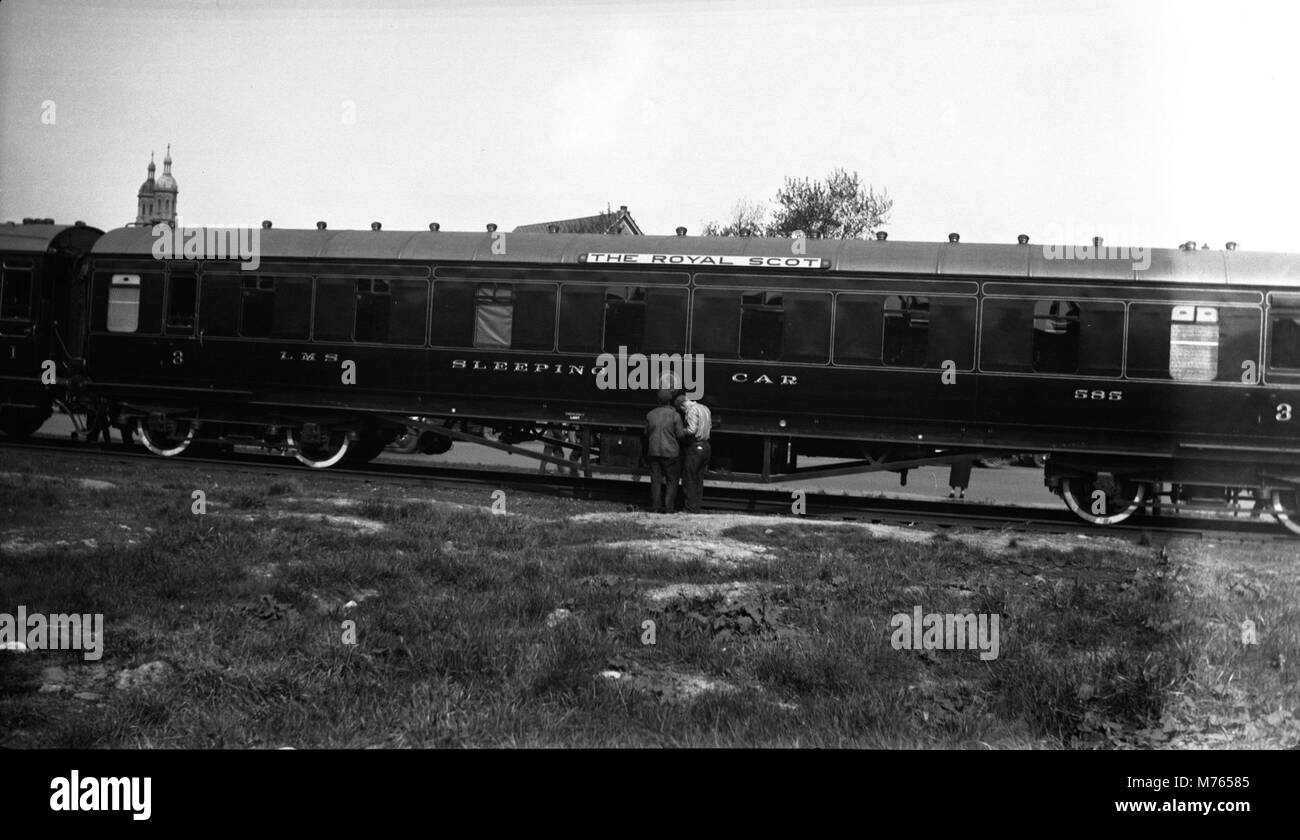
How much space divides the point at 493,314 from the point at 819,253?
4.91m

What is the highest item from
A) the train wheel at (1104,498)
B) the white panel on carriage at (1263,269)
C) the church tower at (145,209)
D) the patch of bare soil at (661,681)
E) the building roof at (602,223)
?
the building roof at (602,223)

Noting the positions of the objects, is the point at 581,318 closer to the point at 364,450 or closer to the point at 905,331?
the point at 364,450

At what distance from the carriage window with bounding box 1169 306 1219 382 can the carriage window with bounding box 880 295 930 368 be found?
3140 millimetres

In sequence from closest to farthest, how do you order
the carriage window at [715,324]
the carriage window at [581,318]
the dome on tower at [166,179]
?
the dome on tower at [166,179]
the carriage window at [715,324]
the carriage window at [581,318]

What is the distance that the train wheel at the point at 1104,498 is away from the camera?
560 inches

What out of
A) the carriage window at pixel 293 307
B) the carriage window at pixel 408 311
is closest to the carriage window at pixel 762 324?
the carriage window at pixel 408 311

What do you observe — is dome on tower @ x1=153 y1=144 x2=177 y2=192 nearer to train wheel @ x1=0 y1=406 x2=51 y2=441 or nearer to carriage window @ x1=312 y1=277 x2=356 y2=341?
carriage window @ x1=312 y1=277 x2=356 y2=341

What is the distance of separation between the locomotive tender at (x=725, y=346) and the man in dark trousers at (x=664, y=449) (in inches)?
64.2

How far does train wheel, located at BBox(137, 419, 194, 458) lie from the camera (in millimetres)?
17438

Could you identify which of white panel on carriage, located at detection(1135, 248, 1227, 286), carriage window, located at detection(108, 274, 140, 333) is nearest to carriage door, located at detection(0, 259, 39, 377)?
carriage window, located at detection(108, 274, 140, 333)

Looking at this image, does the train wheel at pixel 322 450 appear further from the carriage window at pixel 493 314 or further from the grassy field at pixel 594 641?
the grassy field at pixel 594 641

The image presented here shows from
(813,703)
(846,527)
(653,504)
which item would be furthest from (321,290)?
(813,703)

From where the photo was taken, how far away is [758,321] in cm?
1511
